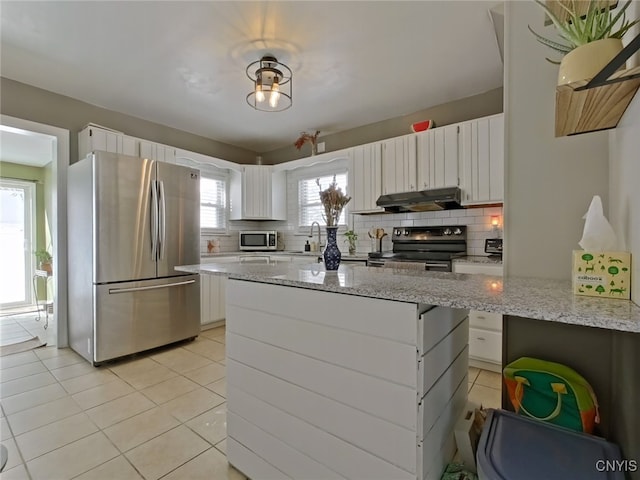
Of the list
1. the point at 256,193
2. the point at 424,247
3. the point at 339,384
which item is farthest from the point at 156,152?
the point at 339,384

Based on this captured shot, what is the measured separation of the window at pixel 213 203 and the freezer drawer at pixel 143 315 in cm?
143

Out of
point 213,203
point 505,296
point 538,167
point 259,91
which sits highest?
point 259,91

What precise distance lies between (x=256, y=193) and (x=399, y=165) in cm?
226

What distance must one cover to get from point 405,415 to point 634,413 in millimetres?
640

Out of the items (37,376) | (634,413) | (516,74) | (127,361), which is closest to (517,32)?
(516,74)

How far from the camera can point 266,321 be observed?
1.42 m

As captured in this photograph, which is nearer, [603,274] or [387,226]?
[603,274]

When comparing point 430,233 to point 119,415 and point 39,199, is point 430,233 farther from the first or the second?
point 39,199

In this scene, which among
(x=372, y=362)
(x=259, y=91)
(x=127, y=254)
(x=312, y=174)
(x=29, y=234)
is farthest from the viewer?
(x=29, y=234)

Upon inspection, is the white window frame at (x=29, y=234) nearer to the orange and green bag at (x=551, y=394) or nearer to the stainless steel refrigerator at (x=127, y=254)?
the stainless steel refrigerator at (x=127, y=254)

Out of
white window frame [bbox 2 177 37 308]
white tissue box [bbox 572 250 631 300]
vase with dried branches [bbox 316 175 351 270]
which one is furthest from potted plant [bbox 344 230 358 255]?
white window frame [bbox 2 177 37 308]

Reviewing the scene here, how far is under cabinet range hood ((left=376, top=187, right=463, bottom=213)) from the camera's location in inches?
120

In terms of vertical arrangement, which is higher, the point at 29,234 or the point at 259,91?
the point at 259,91

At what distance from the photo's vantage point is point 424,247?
3506 millimetres
